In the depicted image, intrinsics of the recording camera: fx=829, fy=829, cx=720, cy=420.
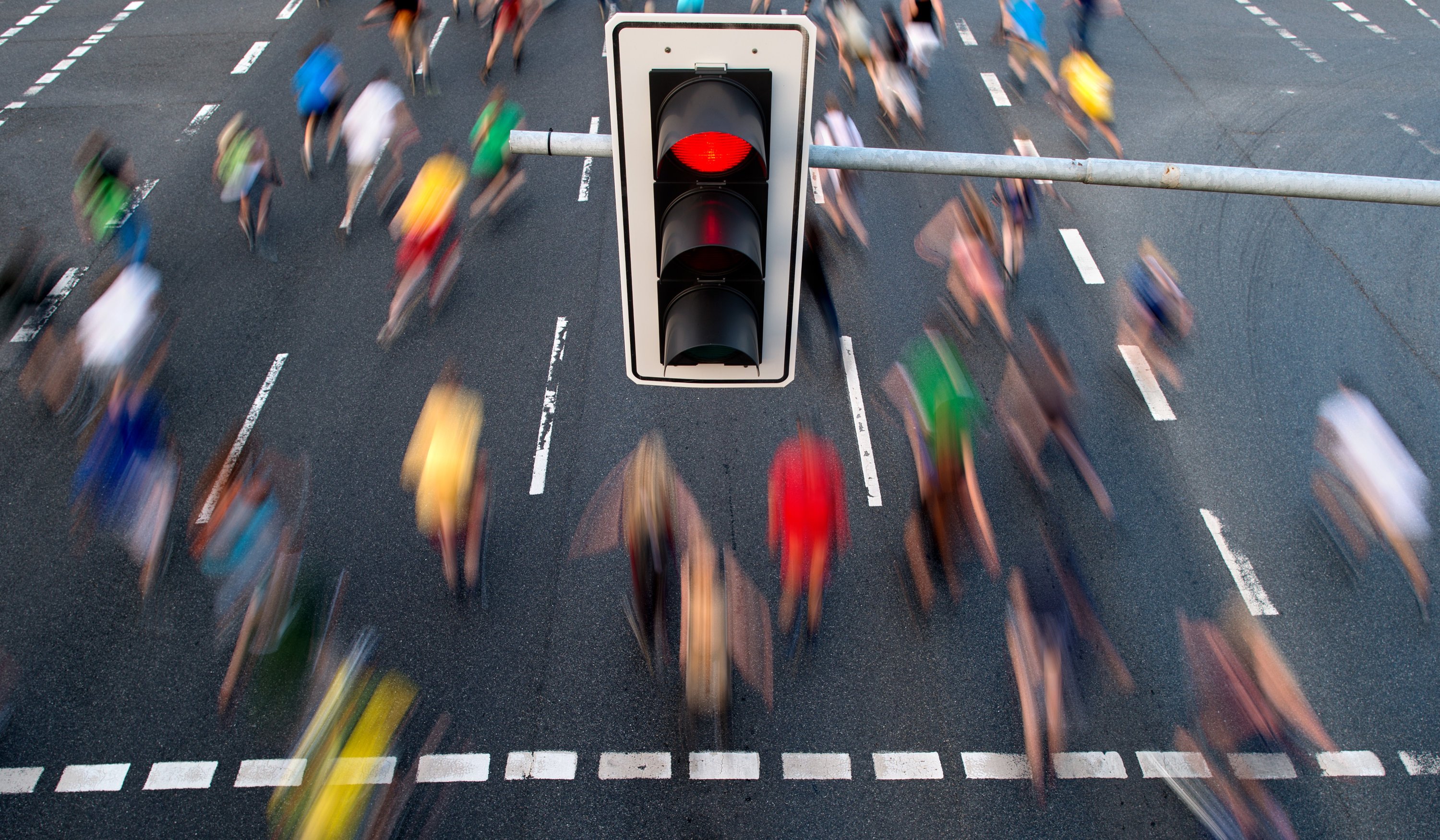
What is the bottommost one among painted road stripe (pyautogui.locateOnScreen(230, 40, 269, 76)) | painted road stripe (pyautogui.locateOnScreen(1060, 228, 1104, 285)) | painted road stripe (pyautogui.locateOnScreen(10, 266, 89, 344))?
painted road stripe (pyautogui.locateOnScreen(10, 266, 89, 344))

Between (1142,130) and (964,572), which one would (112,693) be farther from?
(1142,130)

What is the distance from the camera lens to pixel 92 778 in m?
5.92

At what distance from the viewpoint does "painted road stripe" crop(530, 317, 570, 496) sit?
7891 millimetres

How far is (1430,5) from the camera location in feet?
56.1

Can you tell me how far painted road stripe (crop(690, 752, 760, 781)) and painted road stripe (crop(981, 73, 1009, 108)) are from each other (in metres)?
11.2

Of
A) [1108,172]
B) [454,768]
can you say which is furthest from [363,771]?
[1108,172]

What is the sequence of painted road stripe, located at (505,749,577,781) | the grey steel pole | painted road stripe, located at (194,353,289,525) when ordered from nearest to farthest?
the grey steel pole, painted road stripe, located at (505,749,577,781), painted road stripe, located at (194,353,289,525)

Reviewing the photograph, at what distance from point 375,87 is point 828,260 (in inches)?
254

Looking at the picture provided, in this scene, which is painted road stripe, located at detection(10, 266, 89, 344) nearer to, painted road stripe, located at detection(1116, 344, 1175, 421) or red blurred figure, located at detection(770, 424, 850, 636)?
red blurred figure, located at detection(770, 424, 850, 636)

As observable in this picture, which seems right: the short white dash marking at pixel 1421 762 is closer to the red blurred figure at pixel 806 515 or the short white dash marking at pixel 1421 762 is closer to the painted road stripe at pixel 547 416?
the red blurred figure at pixel 806 515

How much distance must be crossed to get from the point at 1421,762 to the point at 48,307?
14022mm

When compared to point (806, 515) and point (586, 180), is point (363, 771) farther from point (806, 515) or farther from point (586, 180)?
point (586, 180)

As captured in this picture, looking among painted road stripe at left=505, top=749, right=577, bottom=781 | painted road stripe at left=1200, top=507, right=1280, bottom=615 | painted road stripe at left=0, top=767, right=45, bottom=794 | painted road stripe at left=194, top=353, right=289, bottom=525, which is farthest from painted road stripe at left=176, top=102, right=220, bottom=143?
painted road stripe at left=1200, top=507, right=1280, bottom=615

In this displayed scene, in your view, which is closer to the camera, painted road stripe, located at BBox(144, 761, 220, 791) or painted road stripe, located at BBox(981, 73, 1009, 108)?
painted road stripe, located at BBox(144, 761, 220, 791)
